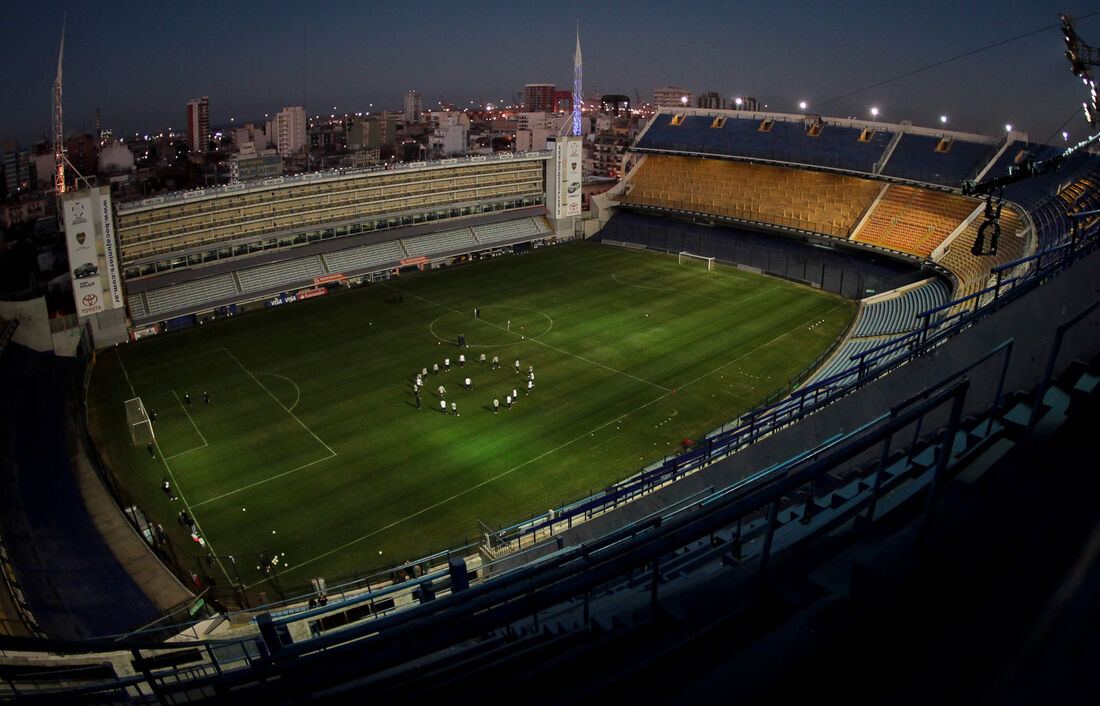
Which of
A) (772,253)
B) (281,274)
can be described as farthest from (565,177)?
(281,274)

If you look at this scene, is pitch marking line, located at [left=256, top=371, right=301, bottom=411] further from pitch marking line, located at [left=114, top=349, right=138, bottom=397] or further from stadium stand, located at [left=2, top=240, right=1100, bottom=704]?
stadium stand, located at [left=2, top=240, right=1100, bottom=704]

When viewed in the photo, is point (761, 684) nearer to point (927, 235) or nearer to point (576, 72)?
point (927, 235)

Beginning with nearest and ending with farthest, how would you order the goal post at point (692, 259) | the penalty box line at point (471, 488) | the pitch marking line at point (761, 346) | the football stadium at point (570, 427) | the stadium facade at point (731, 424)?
the football stadium at point (570, 427) < the stadium facade at point (731, 424) < the penalty box line at point (471, 488) < the pitch marking line at point (761, 346) < the goal post at point (692, 259)

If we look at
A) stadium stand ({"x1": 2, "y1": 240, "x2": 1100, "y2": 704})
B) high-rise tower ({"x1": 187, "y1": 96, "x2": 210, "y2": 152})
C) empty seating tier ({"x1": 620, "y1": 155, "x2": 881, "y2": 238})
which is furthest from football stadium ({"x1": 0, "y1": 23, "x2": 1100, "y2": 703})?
high-rise tower ({"x1": 187, "y1": 96, "x2": 210, "y2": 152})

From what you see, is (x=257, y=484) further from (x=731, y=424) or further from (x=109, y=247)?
(x=109, y=247)

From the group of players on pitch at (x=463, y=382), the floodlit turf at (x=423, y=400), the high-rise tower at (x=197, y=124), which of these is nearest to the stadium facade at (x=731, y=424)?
the floodlit turf at (x=423, y=400)

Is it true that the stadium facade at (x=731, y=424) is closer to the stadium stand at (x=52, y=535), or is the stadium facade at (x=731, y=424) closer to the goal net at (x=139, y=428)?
the stadium stand at (x=52, y=535)
